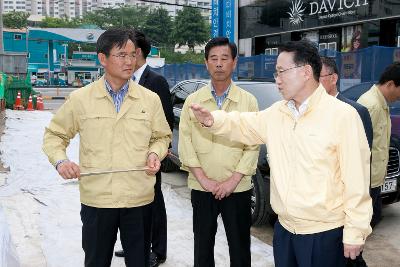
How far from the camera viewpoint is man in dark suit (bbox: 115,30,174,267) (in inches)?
146

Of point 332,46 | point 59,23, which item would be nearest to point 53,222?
point 332,46

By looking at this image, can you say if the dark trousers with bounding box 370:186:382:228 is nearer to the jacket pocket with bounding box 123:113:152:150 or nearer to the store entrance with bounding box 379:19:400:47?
the jacket pocket with bounding box 123:113:152:150

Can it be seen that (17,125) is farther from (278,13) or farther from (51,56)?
(51,56)

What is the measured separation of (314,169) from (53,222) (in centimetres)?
356

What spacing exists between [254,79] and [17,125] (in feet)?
27.7

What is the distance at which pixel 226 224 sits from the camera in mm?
3182

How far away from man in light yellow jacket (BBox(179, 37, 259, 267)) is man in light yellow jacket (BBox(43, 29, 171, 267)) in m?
0.43

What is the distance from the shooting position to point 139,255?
9.36 ft

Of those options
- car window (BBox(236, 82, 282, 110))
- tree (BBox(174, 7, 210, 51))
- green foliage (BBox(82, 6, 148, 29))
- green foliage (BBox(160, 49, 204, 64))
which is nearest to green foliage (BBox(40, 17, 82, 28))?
green foliage (BBox(82, 6, 148, 29))

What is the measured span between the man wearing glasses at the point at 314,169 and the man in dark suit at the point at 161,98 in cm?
153

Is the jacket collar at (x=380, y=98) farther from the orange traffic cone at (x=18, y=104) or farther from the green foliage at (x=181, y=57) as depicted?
the green foliage at (x=181, y=57)

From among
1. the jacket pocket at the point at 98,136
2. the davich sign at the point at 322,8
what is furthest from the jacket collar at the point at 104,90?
the davich sign at the point at 322,8

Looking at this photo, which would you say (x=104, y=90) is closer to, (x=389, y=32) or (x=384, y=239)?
(x=384, y=239)

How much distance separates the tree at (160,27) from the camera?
74000 mm
